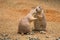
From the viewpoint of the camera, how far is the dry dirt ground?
680cm

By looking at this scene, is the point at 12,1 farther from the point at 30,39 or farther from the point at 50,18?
the point at 30,39

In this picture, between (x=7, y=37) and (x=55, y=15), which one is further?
(x=55, y=15)

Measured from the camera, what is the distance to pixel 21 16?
375 inches

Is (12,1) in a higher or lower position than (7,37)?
higher

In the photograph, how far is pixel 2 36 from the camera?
6.76 metres

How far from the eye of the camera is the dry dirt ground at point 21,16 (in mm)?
6797

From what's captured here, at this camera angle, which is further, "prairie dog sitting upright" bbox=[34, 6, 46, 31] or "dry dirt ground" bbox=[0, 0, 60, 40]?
"prairie dog sitting upright" bbox=[34, 6, 46, 31]

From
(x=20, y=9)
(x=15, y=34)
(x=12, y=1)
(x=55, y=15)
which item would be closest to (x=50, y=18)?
(x=55, y=15)

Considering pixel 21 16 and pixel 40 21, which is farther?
pixel 21 16

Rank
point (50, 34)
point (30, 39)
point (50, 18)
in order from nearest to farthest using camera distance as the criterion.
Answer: point (30, 39) → point (50, 34) → point (50, 18)

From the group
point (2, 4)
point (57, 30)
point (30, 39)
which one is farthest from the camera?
point (2, 4)

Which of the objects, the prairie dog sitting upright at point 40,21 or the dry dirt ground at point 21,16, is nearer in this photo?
the dry dirt ground at point 21,16

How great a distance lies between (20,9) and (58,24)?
9.73ft

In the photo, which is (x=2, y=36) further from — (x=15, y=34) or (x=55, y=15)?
(x=55, y=15)
